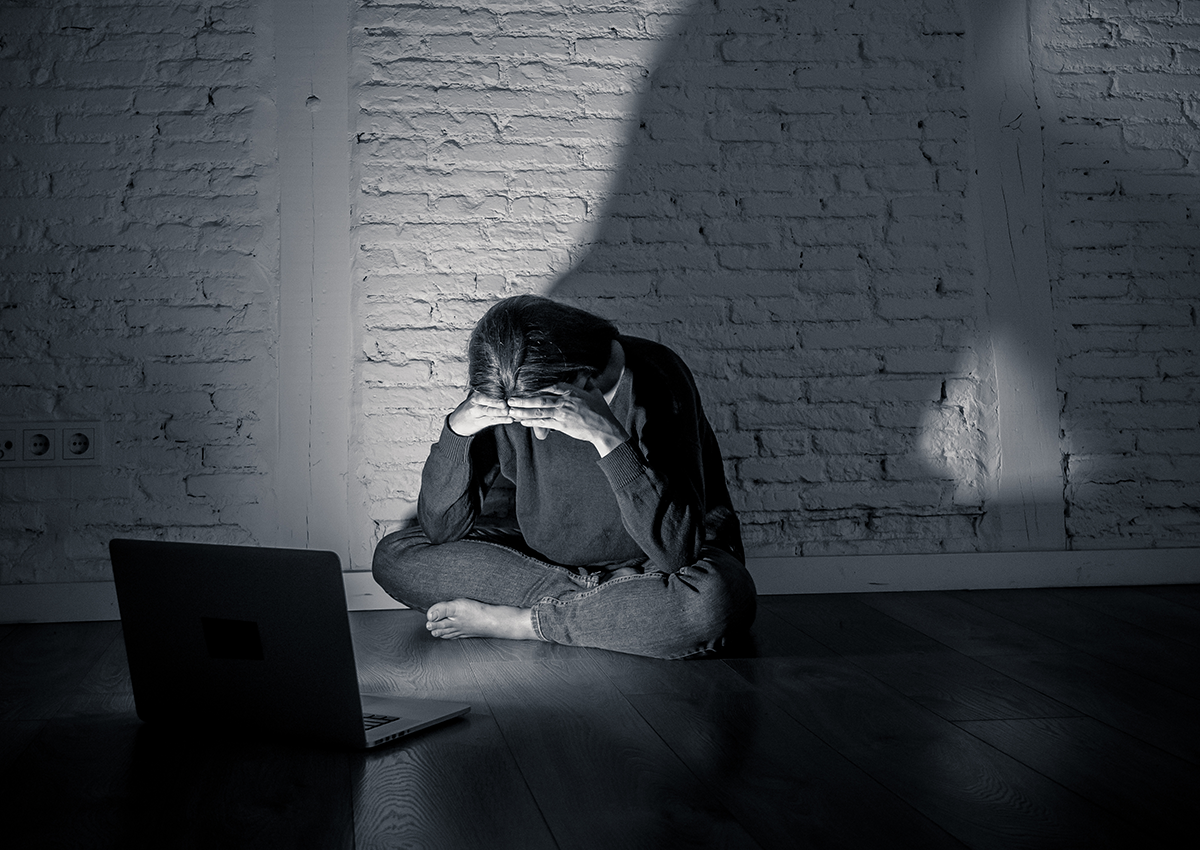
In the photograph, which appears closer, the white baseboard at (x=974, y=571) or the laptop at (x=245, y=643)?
the laptop at (x=245, y=643)

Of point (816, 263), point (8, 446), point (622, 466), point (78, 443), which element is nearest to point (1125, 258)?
point (816, 263)

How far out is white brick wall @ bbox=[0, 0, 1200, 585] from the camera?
8.11 ft

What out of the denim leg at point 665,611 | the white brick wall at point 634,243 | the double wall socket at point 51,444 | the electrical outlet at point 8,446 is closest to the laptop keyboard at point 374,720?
the denim leg at point 665,611

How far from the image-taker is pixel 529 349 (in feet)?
6.24

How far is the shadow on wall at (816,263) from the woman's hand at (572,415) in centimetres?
77

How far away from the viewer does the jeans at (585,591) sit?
195 cm

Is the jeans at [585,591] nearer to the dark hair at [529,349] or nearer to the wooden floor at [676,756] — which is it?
the wooden floor at [676,756]

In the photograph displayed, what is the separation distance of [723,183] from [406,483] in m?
1.15

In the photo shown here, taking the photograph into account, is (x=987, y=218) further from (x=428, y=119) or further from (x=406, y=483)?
(x=406, y=483)

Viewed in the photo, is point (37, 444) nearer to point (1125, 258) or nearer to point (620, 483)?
point (620, 483)

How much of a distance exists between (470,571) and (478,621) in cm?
12

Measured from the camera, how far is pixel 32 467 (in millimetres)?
2445

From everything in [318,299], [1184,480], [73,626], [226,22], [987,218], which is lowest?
[73,626]

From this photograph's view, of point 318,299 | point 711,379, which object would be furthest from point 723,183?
point 318,299
